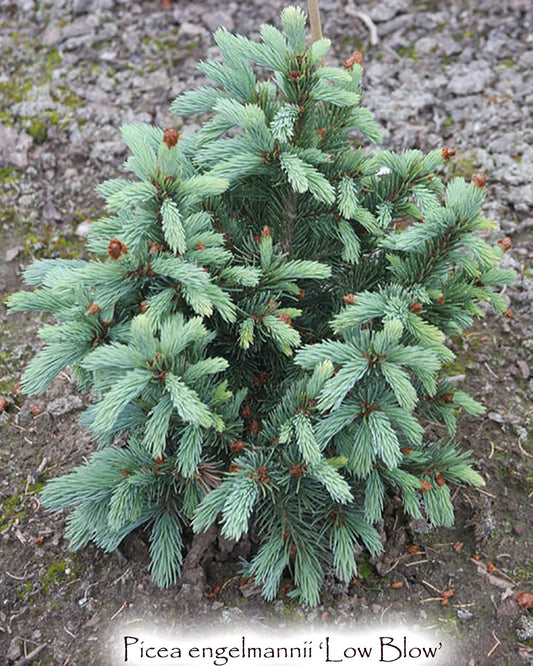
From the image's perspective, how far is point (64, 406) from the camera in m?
2.89

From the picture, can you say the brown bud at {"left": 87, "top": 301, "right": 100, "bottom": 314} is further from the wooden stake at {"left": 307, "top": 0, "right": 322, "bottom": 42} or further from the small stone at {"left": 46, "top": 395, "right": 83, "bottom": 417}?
the wooden stake at {"left": 307, "top": 0, "right": 322, "bottom": 42}

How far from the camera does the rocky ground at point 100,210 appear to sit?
7.36ft

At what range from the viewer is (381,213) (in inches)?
83.6

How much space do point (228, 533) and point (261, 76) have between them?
3.24m

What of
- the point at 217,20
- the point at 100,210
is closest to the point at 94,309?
the point at 100,210

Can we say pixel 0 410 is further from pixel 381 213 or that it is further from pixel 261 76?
pixel 261 76

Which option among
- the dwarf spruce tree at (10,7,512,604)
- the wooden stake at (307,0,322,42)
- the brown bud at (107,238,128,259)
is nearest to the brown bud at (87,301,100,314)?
the dwarf spruce tree at (10,7,512,604)

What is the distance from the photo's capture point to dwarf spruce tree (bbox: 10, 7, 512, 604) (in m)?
1.82

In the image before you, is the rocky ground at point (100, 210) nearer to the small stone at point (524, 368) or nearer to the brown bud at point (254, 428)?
the small stone at point (524, 368)

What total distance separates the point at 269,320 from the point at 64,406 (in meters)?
1.31

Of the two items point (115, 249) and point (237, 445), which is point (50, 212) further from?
point (237, 445)

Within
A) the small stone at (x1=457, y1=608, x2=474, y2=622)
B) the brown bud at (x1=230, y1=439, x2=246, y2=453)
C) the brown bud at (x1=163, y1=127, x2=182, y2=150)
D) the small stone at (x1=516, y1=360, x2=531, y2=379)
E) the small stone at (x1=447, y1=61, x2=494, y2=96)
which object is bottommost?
the small stone at (x1=457, y1=608, x2=474, y2=622)

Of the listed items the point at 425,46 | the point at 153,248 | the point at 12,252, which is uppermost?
the point at 153,248

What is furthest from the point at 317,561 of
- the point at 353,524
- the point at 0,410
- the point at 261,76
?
the point at 261,76
